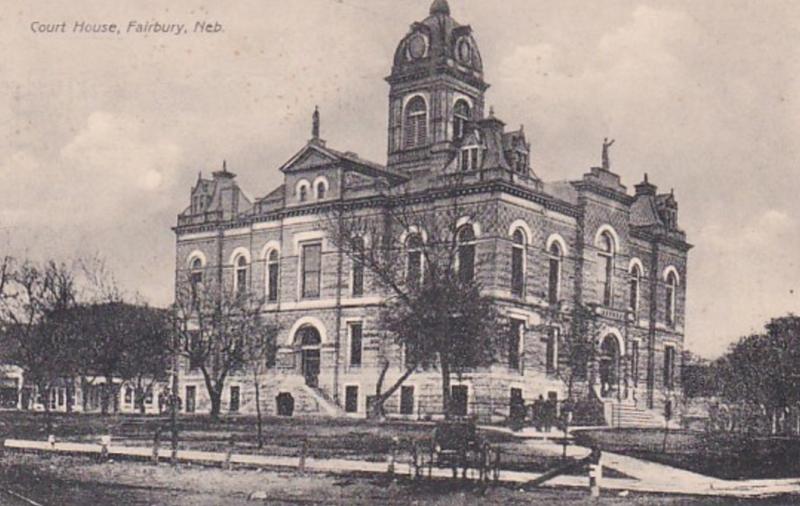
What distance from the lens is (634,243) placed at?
45594mm

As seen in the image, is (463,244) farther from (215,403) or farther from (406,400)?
(215,403)

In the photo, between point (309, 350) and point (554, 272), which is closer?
Result: point (554, 272)

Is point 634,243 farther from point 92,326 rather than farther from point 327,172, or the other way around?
point 92,326

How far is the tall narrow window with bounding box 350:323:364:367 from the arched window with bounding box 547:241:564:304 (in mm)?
7004

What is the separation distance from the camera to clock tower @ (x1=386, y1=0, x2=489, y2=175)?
43.3 meters

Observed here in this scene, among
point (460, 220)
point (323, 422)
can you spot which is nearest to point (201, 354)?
point (323, 422)

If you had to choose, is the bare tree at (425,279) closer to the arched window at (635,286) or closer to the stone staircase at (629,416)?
the stone staircase at (629,416)

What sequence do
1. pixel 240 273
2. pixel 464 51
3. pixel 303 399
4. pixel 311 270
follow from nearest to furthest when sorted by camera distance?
pixel 303 399, pixel 311 270, pixel 464 51, pixel 240 273

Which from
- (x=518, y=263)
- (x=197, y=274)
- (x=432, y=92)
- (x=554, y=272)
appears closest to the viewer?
(x=518, y=263)

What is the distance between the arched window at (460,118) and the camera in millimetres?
44375

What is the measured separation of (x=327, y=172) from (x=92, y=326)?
9.97 meters

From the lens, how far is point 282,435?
31031mm

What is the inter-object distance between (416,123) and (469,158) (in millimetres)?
5530

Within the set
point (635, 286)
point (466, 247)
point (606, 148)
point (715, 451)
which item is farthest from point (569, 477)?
point (635, 286)
